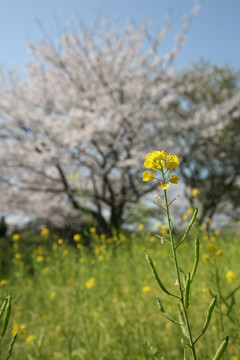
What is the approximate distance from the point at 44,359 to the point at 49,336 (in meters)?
0.44

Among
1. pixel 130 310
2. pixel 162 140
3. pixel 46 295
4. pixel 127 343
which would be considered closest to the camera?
pixel 127 343

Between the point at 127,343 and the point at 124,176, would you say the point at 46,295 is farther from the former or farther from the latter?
the point at 124,176

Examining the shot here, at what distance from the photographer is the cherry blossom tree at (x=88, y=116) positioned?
820 cm

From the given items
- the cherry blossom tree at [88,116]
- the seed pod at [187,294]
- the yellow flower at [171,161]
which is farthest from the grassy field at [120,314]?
the cherry blossom tree at [88,116]

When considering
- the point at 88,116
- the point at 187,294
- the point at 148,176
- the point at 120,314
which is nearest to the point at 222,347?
the point at 187,294

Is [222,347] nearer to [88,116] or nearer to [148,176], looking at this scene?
[148,176]

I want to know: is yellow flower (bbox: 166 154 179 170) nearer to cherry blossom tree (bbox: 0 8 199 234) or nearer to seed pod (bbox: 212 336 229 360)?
seed pod (bbox: 212 336 229 360)

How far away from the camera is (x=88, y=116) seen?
25.7 ft

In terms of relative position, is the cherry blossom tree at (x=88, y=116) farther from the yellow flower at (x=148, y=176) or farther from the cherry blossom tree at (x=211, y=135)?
the yellow flower at (x=148, y=176)

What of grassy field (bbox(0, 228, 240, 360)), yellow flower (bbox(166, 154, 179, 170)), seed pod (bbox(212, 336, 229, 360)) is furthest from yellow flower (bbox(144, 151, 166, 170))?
grassy field (bbox(0, 228, 240, 360))

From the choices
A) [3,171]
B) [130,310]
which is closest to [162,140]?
[3,171]

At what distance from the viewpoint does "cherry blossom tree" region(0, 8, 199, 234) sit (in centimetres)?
820

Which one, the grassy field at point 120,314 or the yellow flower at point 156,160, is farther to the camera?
the grassy field at point 120,314

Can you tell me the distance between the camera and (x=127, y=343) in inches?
66.3
